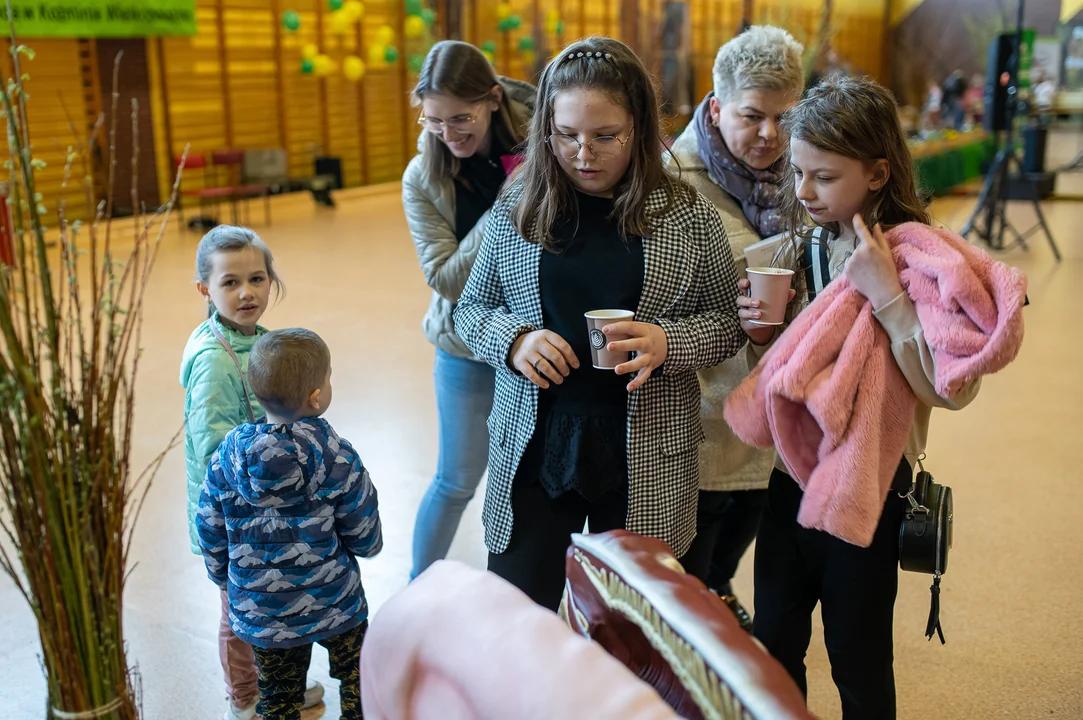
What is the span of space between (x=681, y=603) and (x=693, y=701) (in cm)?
10

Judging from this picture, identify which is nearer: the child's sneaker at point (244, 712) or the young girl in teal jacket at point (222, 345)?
the young girl in teal jacket at point (222, 345)

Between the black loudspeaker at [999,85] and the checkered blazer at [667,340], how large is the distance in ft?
26.2

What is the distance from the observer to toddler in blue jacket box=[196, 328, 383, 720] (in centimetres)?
174

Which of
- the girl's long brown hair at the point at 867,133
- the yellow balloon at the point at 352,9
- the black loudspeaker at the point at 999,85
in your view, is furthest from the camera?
the yellow balloon at the point at 352,9

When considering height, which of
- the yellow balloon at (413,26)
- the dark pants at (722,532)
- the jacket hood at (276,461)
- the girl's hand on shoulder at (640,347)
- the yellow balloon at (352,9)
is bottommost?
the dark pants at (722,532)

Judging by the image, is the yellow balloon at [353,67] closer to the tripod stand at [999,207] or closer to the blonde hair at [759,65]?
the tripod stand at [999,207]

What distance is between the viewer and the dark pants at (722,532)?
234 centimetres

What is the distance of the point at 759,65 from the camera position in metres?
2.13

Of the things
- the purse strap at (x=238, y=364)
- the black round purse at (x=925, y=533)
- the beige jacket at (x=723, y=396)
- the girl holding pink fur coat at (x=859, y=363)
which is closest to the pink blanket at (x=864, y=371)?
the girl holding pink fur coat at (x=859, y=363)

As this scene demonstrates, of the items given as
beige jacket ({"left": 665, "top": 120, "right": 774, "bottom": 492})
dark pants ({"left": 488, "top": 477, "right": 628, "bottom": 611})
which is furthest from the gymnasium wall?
dark pants ({"left": 488, "top": 477, "right": 628, "bottom": 611})

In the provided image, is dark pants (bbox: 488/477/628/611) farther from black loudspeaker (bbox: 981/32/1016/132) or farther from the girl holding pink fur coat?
black loudspeaker (bbox: 981/32/1016/132)

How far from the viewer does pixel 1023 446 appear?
13.7 ft

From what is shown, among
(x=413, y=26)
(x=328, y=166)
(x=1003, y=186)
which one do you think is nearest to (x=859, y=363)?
(x=1003, y=186)

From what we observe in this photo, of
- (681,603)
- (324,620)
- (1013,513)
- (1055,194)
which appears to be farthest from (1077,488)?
(1055,194)
